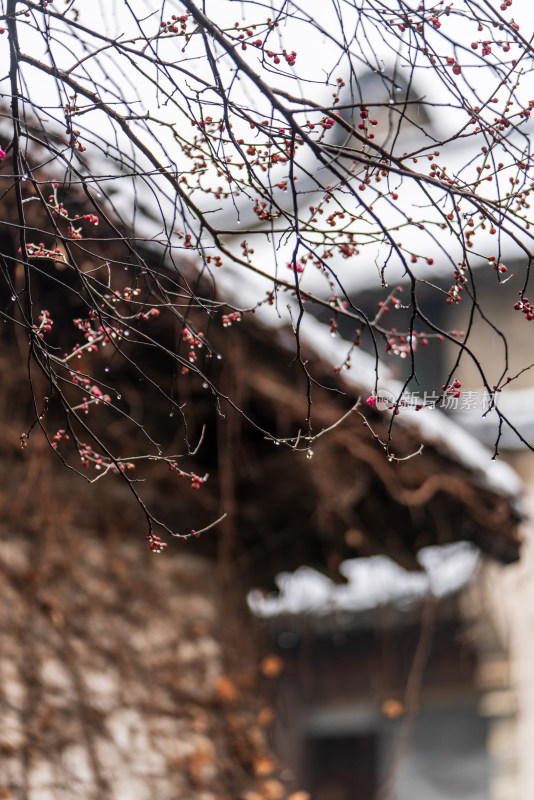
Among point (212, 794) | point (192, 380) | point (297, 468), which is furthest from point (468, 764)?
point (192, 380)

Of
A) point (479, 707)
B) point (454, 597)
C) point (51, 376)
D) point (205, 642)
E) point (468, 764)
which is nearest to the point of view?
point (51, 376)

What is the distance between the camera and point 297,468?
3133mm

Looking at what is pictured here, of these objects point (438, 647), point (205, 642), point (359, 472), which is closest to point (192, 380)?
point (359, 472)

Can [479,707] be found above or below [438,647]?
below

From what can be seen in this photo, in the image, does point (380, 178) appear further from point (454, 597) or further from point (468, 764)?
point (468, 764)

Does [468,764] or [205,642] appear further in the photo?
[468,764]

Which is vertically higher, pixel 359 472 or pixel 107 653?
pixel 359 472

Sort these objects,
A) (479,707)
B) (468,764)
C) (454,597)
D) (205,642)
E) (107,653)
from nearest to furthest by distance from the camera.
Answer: (107,653) → (205,642) → (454,597) → (479,707) → (468,764)

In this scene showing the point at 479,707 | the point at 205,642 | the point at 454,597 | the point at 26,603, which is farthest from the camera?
the point at 479,707

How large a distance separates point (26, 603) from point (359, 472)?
4.20 ft

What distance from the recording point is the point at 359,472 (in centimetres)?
319

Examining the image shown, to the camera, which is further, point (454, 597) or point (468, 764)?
point (468, 764)

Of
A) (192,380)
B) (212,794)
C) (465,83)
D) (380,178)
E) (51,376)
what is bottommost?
(212,794)

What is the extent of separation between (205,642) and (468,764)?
12.6 ft
